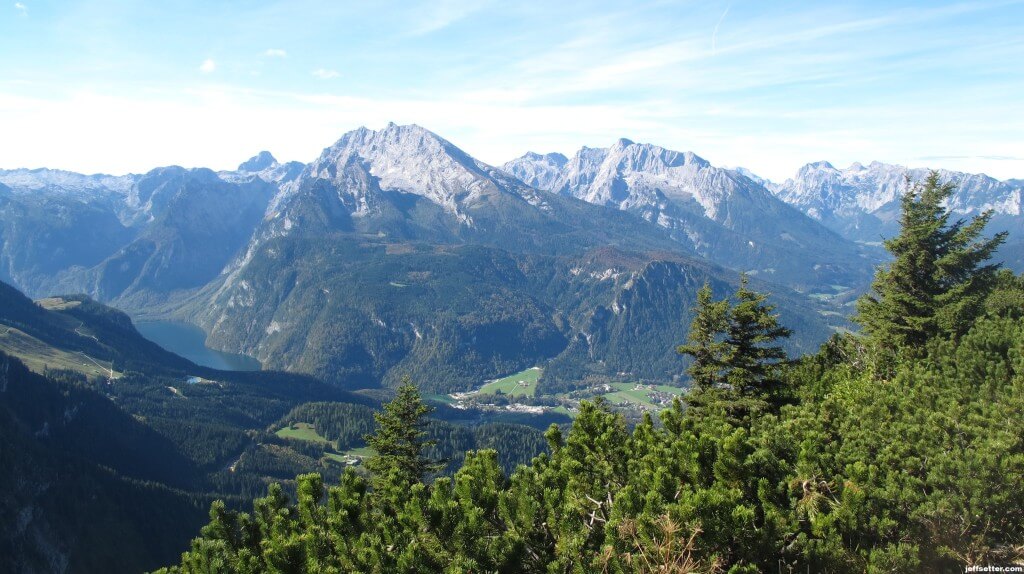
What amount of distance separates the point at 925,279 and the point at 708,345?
53.0 ft

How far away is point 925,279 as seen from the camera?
1581 inches

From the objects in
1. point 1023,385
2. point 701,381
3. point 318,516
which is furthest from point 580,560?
point 701,381

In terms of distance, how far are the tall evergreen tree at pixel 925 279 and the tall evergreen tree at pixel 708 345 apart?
10.2 metres

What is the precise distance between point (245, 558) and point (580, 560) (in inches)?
454

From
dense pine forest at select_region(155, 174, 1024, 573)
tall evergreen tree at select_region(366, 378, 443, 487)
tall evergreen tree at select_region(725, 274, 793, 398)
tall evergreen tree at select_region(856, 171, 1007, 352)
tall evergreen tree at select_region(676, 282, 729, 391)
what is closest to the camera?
dense pine forest at select_region(155, 174, 1024, 573)

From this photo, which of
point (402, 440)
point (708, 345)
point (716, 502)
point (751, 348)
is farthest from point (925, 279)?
point (402, 440)

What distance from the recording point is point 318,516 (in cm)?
2033

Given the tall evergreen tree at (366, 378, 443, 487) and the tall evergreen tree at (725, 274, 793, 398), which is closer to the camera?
the tall evergreen tree at (725, 274, 793, 398)

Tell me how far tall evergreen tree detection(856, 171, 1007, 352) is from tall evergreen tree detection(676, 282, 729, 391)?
402 inches

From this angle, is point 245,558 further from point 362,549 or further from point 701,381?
point 701,381

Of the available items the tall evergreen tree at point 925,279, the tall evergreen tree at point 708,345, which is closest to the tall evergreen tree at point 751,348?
the tall evergreen tree at point 708,345

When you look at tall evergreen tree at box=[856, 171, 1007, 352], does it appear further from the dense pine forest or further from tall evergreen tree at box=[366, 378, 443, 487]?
tall evergreen tree at box=[366, 378, 443, 487]

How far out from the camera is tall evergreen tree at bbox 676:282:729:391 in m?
36.8

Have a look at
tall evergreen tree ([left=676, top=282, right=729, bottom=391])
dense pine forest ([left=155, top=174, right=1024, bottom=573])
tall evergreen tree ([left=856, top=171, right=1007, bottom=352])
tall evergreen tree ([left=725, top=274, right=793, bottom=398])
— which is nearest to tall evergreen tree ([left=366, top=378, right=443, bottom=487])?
dense pine forest ([left=155, top=174, right=1024, bottom=573])
